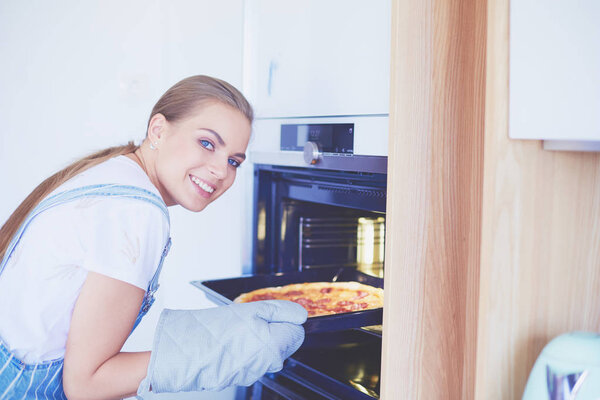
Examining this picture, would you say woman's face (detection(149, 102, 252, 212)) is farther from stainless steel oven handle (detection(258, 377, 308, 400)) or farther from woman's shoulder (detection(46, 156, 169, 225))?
stainless steel oven handle (detection(258, 377, 308, 400))

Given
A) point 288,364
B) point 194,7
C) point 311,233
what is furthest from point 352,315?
point 194,7

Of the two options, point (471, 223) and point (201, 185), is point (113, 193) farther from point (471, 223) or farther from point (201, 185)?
point (471, 223)

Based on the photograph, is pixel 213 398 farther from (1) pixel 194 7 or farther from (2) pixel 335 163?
(1) pixel 194 7

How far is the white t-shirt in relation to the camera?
1016mm

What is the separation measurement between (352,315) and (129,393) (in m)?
0.44

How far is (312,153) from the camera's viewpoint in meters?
1.47

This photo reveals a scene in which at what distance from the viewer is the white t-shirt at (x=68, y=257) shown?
1.02 meters

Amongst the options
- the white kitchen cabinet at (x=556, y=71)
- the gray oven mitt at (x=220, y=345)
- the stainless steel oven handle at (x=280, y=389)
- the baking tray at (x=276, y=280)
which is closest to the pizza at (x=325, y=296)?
the baking tray at (x=276, y=280)

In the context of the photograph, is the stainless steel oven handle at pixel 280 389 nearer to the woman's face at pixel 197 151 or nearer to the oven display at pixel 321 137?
the woman's face at pixel 197 151

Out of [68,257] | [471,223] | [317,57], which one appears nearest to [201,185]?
[68,257]

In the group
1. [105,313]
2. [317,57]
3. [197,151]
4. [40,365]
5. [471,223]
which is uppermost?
[317,57]

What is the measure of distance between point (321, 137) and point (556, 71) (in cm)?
75

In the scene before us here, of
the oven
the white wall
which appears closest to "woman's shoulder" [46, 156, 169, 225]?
the oven

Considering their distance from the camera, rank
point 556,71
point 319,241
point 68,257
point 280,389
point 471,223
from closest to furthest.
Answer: point 556,71 → point 471,223 → point 68,257 → point 280,389 → point 319,241
